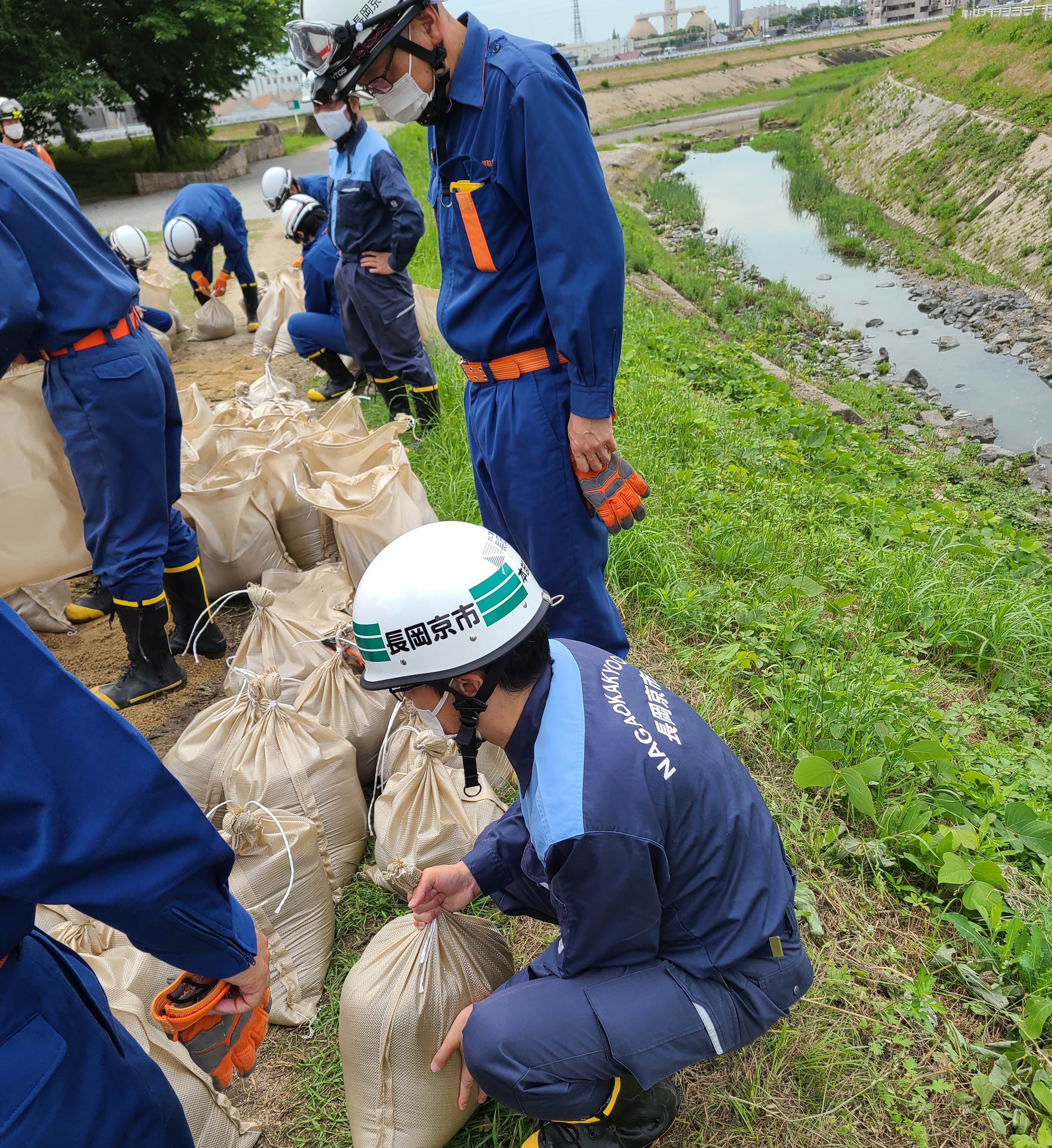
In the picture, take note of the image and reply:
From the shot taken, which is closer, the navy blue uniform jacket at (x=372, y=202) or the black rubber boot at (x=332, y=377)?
the navy blue uniform jacket at (x=372, y=202)

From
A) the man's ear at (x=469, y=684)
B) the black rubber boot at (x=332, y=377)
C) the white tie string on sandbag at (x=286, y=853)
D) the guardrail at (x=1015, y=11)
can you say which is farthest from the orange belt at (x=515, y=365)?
the guardrail at (x=1015, y=11)

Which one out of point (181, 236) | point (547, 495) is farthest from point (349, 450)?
point (181, 236)

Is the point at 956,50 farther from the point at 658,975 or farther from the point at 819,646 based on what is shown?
the point at 658,975

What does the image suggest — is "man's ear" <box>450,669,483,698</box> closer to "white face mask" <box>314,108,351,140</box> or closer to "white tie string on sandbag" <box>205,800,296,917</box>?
"white tie string on sandbag" <box>205,800,296,917</box>

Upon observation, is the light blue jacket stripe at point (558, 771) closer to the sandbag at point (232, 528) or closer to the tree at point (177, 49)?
the sandbag at point (232, 528)

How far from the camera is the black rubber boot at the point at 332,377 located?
599 cm

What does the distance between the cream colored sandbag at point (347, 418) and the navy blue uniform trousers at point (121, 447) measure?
2.58 feet

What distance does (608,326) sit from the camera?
2178 millimetres

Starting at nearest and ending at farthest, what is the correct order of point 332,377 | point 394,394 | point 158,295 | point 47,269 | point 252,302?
point 47,269 < point 394,394 < point 332,377 < point 158,295 < point 252,302

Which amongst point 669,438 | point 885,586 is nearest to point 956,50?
point 669,438

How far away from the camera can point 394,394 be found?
17.0 ft

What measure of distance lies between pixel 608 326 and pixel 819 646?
1.68 meters

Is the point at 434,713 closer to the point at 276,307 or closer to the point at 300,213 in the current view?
the point at 300,213

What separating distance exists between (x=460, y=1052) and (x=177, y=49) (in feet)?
83.8
